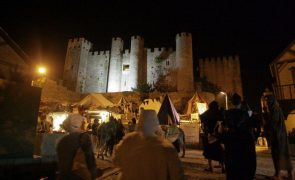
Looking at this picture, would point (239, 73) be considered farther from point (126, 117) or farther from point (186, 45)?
point (126, 117)

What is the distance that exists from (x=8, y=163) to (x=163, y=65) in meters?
41.4

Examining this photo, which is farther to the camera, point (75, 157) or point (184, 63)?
point (184, 63)

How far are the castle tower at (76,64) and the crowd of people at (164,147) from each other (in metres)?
41.0

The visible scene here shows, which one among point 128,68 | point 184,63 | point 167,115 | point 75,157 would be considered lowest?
point 75,157

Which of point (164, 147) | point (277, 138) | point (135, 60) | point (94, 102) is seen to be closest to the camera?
point (164, 147)

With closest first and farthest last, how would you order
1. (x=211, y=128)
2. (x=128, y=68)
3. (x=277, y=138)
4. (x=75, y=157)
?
1. (x=75, y=157)
2. (x=277, y=138)
3. (x=211, y=128)
4. (x=128, y=68)

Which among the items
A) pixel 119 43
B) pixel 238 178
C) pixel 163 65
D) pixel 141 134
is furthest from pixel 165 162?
pixel 119 43

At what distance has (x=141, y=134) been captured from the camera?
214 cm

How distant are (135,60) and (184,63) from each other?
1018cm

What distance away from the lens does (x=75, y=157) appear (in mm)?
2807

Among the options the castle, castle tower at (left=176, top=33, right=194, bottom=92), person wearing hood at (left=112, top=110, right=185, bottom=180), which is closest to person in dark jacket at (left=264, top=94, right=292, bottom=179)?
person wearing hood at (left=112, top=110, right=185, bottom=180)

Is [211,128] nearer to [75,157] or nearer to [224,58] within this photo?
[75,157]

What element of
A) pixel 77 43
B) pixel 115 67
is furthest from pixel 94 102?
pixel 77 43

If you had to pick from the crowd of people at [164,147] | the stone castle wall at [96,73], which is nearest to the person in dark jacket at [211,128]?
the crowd of people at [164,147]
